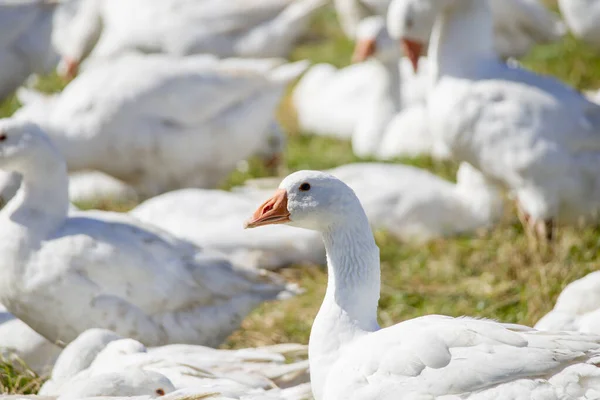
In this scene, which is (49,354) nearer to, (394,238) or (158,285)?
(158,285)

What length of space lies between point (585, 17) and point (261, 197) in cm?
312

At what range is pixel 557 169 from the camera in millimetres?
5996

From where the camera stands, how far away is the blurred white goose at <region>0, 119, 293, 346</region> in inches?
197

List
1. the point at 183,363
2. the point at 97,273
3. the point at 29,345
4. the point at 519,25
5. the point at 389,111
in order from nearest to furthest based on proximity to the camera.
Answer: the point at 183,363
the point at 97,273
the point at 29,345
the point at 389,111
the point at 519,25

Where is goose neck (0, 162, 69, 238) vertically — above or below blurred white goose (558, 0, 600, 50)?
above

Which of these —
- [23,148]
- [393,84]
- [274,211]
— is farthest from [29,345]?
[393,84]

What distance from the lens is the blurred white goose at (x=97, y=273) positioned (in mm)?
5000

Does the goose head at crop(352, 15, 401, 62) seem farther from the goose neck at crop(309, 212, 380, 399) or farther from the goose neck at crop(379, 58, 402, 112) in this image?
the goose neck at crop(309, 212, 380, 399)

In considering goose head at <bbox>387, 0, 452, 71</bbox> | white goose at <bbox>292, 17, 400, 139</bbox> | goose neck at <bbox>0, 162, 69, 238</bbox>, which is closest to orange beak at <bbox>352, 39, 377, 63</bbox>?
white goose at <bbox>292, 17, 400, 139</bbox>

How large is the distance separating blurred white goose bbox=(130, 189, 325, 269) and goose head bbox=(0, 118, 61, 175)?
4.12ft

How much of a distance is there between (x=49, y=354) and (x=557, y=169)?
279 centimetres

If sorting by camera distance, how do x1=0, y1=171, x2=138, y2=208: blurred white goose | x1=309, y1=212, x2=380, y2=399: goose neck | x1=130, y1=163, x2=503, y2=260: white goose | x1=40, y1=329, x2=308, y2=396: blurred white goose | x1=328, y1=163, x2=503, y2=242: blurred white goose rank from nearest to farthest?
1. x1=309, y1=212, x2=380, y2=399: goose neck
2. x1=40, y1=329, x2=308, y2=396: blurred white goose
3. x1=130, y1=163, x2=503, y2=260: white goose
4. x1=328, y1=163, x2=503, y2=242: blurred white goose
5. x1=0, y1=171, x2=138, y2=208: blurred white goose

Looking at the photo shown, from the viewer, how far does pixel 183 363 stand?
14.3 ft

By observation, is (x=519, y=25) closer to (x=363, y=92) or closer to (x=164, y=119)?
(x=363, y=92)
